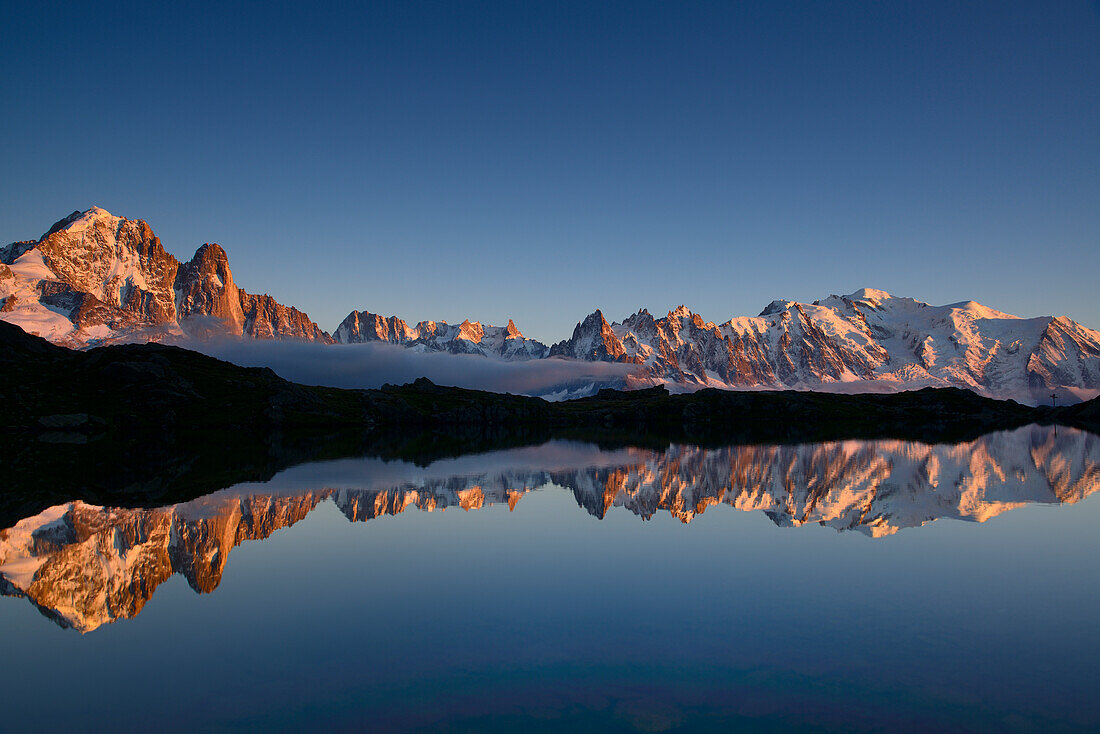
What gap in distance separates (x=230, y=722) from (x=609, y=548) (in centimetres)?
2159

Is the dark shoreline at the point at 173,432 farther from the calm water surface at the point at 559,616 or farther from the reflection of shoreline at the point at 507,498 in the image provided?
the calm water surface at the point at 559,616

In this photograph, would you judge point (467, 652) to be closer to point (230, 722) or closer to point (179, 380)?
point (230, 722)

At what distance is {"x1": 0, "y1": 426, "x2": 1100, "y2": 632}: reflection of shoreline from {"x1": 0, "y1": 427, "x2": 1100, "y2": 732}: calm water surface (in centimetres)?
34

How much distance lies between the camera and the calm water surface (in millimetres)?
16344

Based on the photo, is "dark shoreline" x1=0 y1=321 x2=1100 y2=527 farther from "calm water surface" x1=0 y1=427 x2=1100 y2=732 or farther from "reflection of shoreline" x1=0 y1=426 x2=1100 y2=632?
"calm water surface" x1=0 y1=427 x2=1100 y2=732

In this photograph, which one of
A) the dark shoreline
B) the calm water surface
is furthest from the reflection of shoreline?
the dark shoreline

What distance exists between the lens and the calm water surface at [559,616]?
53.6ft

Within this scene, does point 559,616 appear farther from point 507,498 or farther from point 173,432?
point 173,432

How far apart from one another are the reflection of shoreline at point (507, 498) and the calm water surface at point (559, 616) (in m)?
0.34

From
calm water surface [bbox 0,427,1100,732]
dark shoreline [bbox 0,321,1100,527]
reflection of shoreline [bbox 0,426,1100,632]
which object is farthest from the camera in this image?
dark shoreline [bbox 0,321,1100,527]

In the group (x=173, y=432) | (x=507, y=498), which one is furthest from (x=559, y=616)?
(x=173, y=432)

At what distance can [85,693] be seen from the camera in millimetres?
17703

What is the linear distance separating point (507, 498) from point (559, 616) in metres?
29.7

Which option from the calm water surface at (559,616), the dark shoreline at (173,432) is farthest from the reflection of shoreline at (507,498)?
the dark shoreline at (173,432)
